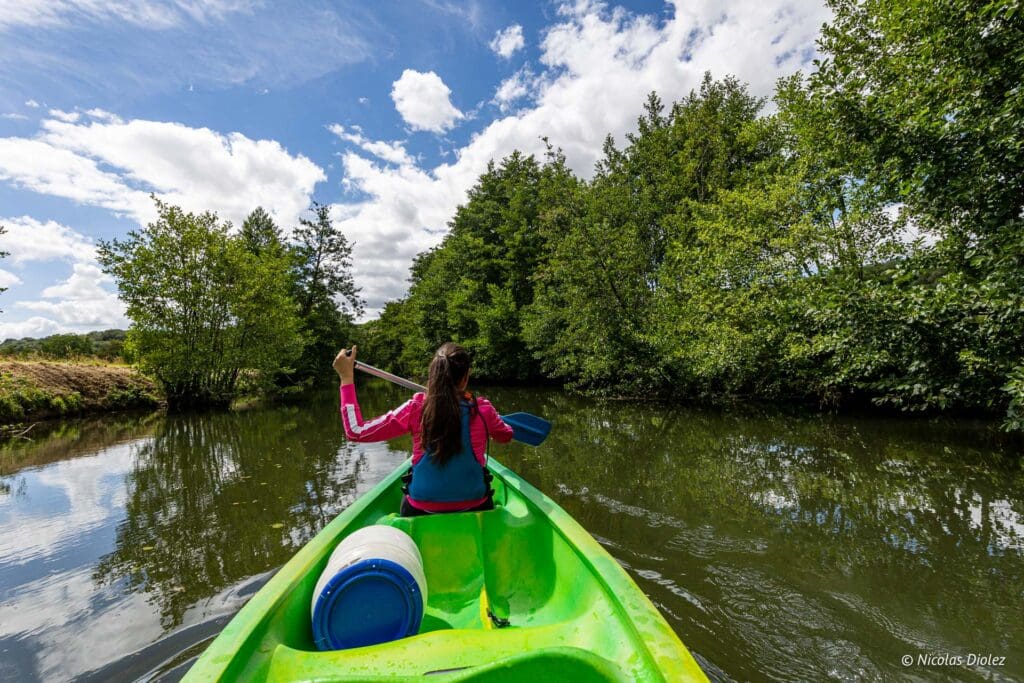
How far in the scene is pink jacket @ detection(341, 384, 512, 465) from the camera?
268cm

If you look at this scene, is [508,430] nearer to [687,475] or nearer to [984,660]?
[984,660]

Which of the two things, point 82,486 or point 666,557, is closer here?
point 666,557

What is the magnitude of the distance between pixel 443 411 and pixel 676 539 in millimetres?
2766

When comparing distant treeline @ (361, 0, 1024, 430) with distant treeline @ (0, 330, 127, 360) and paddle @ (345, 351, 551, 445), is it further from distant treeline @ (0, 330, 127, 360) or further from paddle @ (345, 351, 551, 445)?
distant treeline @ (0, 330, 127, 360)

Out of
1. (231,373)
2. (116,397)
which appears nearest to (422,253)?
(231,373)

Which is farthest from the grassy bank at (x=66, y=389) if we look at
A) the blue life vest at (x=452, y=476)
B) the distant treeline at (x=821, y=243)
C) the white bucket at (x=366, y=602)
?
the white bucket at (x=366, y=602)

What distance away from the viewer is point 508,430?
296 centimetres

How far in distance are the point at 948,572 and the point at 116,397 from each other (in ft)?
69.2

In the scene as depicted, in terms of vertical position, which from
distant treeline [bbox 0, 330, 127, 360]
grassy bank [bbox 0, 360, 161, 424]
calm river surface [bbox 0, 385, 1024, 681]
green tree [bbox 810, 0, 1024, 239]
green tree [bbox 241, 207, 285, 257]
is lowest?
calm river surface [bbox 0, 385, 1024, 681]

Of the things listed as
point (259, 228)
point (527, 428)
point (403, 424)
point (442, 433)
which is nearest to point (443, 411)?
point (442, 433)

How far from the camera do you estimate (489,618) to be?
7.11 ft

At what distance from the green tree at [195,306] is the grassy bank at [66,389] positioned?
1376 millimetres

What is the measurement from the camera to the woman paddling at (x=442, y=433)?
2.54 metres

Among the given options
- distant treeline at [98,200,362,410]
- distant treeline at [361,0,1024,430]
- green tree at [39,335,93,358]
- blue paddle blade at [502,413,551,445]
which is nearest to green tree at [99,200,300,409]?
distant treeline at [98,200,362,410]
